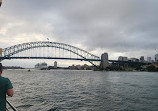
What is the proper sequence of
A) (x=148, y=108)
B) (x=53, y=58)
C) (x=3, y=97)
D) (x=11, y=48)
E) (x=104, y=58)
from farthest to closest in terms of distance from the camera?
(x=104, y=58)
(x=11, y=48)
(x=53, y=58)
(x=148, y=108)
(x=3, y=97)

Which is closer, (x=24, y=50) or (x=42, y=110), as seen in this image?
(x=42, y=110)

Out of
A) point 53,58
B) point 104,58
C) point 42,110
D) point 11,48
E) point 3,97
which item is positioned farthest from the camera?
point 104,58

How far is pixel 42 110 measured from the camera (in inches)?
453

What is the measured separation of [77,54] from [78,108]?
10884cm

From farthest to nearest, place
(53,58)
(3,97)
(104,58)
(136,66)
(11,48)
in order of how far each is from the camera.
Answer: (136,66) → (104,58) → (11,48) → (53,58) → (3,97)

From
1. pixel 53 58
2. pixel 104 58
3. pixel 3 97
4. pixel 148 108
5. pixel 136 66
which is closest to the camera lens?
pixel 3 97

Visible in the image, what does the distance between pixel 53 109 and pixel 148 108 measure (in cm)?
820

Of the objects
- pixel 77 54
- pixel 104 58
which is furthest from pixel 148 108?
pixel 104 58

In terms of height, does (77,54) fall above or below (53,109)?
above

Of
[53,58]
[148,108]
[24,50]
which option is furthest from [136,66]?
[148,108]

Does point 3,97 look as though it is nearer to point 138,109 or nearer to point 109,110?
point 109,110

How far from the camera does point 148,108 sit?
12250 millimetres

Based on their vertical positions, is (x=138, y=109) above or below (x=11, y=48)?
below

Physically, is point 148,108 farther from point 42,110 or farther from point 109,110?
point 42,110
